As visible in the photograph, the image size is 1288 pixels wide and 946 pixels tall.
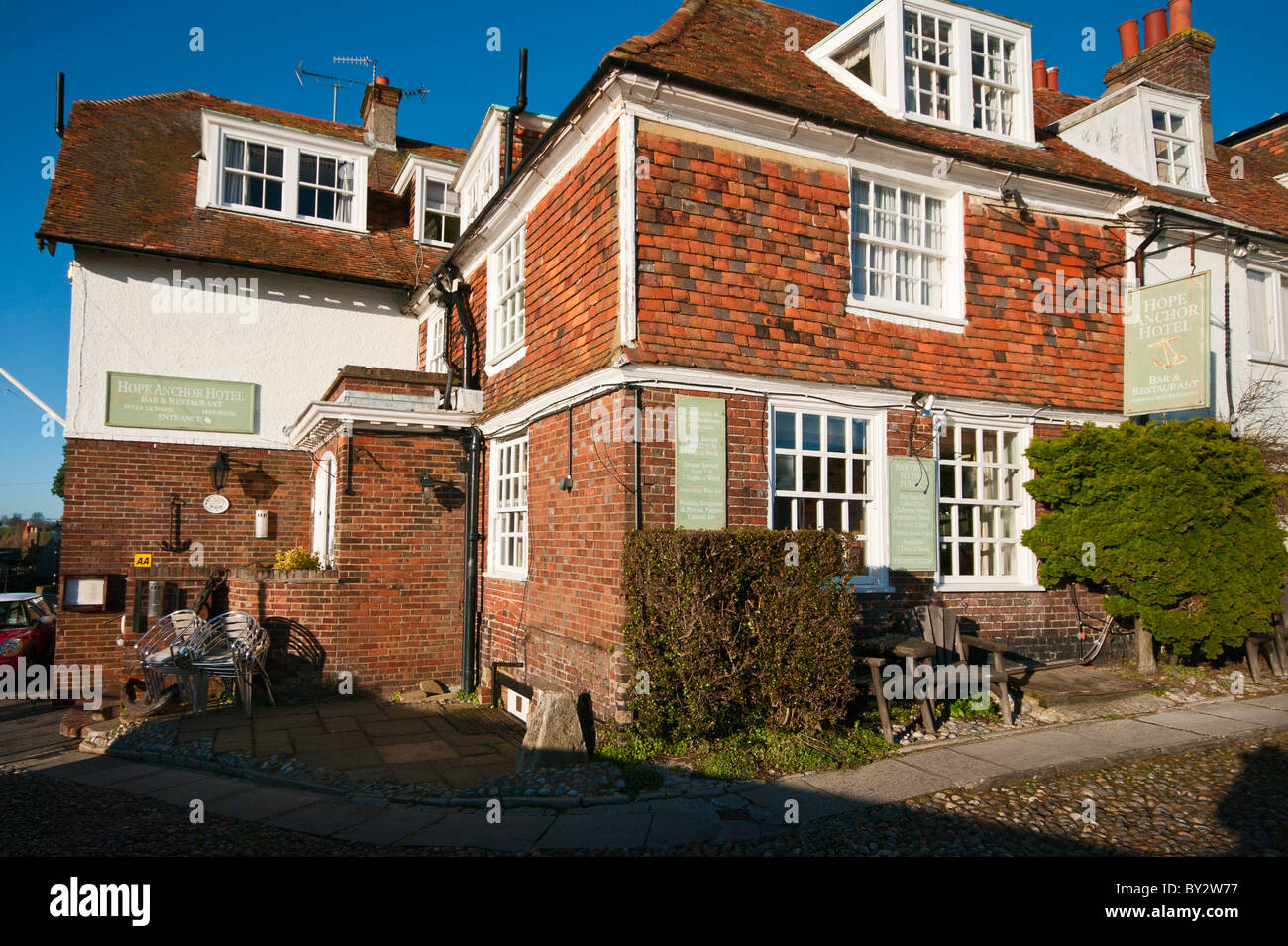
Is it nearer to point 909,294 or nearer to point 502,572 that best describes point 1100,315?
point 909,294

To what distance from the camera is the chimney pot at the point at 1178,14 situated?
A: 13623 mm

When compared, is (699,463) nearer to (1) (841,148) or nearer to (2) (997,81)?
(1) (841,148)

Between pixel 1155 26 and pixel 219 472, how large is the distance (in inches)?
683

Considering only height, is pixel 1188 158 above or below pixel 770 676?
above

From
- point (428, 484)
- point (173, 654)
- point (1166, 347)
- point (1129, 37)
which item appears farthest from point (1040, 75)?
point (173, 654)

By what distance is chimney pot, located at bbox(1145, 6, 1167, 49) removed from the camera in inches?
545

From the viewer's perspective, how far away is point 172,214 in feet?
41.3

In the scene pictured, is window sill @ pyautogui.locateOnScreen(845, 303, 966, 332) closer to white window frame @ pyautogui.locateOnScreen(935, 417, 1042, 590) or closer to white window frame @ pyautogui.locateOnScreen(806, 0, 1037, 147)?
white window frame @ pyautogui.locateOnScreen(935, 417, 1042, 590)

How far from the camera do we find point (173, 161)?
13.7 meters

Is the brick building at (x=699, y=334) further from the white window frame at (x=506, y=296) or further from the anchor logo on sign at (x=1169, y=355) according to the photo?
the anchor logo on sign at (x=1169, y=355)

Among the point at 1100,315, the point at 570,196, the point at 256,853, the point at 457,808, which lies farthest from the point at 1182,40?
the point at 256,853

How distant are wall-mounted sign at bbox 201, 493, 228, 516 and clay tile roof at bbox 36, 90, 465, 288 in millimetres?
3611

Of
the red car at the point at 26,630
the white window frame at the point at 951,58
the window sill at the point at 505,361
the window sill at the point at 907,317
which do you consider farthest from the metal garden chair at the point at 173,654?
the white window frame at the point at 951,58

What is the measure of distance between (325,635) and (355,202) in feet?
27.5
